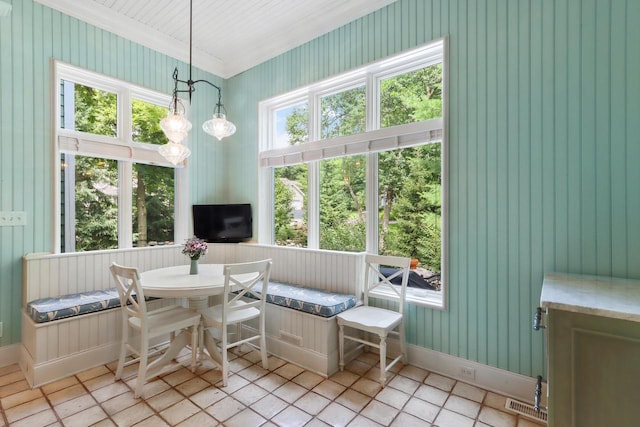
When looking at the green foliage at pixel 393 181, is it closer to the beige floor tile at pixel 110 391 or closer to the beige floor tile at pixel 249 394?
the beige floor tile at pixel 249 394

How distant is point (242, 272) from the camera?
2.28 meters

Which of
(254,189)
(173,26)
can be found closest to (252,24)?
(173,26)

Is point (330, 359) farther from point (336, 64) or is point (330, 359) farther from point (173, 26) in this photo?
point (173, 26)

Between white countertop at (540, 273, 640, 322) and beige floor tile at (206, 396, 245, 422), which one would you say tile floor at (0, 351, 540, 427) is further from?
white countertop at (540, 273, 640, 322)

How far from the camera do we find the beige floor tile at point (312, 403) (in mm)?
1969

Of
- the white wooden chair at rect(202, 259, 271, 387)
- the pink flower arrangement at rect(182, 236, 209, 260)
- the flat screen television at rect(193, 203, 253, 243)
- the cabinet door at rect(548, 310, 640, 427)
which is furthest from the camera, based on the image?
the flat screen television at rect(193, 203, 253, 243)

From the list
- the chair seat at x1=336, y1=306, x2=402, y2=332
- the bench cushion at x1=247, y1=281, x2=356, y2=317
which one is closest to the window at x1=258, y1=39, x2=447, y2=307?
the chair seat at x1=336, y1=306, x2=402, y2=332

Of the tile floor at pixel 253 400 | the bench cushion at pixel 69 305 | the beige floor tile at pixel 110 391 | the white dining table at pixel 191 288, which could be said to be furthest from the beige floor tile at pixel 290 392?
the bench cushion at pixel 69 305

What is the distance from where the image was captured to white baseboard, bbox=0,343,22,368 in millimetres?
2494

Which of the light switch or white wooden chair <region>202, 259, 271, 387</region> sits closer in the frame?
white wooden chair <region>202, 259, 271, 387</region>

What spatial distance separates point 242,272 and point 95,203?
202cm

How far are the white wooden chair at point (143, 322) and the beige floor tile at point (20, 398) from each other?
1.58 ft

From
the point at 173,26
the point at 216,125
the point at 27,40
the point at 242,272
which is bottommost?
the point at 242,272

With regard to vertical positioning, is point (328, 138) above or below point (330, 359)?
above
